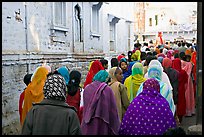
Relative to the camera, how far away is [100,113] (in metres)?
5.08

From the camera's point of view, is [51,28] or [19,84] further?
[51,28]

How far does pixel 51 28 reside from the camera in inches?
439

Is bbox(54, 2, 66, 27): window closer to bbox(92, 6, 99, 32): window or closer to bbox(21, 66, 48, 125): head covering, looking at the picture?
bbox(92, 6, 99, 32): window

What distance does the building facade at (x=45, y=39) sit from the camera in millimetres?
8328

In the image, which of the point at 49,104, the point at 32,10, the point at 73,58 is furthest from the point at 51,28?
the point at 49,104

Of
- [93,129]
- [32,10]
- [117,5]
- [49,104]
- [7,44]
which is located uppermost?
[117,5]

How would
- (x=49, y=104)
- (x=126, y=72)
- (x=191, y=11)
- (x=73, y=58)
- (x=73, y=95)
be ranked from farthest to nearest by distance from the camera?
(x=191, y=11), (x=73, y=58), (x=126, y=72), (x=73, y=95), (x=49, y=104)

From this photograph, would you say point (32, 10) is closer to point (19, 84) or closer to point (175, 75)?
point (19, 84)

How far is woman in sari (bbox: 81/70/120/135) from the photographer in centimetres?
508

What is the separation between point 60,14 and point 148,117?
27.0ft

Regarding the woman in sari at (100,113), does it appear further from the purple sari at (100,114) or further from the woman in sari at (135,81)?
the woman in sari at (135,81)

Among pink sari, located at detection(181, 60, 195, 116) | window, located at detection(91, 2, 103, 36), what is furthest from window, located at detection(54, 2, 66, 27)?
pink sari, located at detection(181, 60, 195, 116)

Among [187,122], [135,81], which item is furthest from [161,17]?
[135,81]

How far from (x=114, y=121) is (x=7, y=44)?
13.6 feet
